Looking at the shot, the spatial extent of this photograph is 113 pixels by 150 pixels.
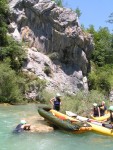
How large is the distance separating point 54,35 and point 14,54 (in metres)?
8.38

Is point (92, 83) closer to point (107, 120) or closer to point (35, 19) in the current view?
point (35, 19)

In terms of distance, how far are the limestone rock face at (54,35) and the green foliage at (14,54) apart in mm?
3802

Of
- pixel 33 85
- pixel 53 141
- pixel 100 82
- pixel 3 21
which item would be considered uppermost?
pixel 3 21

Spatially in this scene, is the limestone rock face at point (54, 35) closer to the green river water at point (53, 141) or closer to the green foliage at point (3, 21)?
the green foliage at point (3, 21)

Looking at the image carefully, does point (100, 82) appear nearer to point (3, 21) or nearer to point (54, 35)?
point (54, 35)

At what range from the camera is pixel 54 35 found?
4500cm

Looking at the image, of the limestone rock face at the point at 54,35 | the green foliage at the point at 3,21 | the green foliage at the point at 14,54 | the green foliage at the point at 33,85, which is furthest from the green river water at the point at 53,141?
the limestone rock face at the point at 54,35

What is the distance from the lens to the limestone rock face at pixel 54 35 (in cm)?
4375

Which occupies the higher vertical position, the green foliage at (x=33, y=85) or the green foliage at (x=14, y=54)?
the green foliage at (x=14, y=54)

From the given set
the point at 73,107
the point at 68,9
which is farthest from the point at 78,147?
the point at 68,9

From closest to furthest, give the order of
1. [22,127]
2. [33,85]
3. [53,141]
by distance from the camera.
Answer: [53,141]
[22,127]
[33,85]

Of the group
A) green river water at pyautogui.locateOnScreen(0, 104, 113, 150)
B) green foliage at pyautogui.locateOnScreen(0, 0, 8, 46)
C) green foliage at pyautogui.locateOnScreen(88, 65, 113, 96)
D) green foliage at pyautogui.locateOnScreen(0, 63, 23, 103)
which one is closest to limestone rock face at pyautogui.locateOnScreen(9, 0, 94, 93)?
green foliage at pyautogui.locateOnScreen(0, 0, 8, 46)

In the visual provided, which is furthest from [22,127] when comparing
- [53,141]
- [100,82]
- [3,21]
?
[100,82]

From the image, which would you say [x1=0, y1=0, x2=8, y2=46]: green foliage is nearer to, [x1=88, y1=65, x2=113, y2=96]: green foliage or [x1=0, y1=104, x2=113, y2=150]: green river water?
[x1=88, y1=65, x2=113, y2=96]: green foliage
